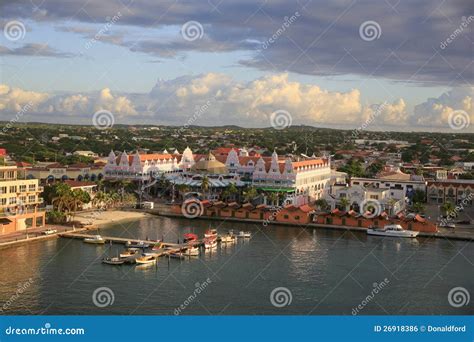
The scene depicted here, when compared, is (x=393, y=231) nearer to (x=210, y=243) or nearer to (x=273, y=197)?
(x=210, y=243)

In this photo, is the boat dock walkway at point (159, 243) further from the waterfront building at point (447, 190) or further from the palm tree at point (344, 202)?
the waterfront building at point (447, 190)

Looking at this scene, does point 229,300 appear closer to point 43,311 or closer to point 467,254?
point 43,311

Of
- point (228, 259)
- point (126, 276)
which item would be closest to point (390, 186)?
point (228, 259)

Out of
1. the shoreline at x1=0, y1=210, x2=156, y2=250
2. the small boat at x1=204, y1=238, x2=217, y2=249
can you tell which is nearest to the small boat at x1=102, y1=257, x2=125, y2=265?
the small boat at x1=204, y1=238, x2=217, y2=249

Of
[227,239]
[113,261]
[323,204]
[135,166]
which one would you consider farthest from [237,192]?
[113,261]

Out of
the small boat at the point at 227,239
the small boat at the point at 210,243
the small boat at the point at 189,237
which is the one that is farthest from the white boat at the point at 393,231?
the small boat at the point at 189,237
